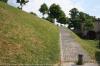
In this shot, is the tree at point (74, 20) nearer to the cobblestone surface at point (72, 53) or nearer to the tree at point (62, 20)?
the tree at point (62, 20)

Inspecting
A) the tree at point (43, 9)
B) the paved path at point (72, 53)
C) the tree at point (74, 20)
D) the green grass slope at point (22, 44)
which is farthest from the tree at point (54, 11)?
the paved path at point (72, 53)

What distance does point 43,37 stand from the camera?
29297 millimetres

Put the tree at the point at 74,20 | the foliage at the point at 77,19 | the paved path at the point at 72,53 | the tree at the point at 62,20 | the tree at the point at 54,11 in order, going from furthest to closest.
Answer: the tree at the point at 74,20 < the foliage at the point at 77,19 < the tree at the point at 62,20 < the tree at the point at 54,11 < the paved path at the point at 72,53

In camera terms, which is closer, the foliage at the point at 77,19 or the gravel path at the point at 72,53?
the gravel path at the point at 72,53

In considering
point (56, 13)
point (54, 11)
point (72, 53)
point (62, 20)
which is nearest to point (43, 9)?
point (54, 11)

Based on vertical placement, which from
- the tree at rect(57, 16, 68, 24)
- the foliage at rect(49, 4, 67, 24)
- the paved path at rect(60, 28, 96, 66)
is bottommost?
the paved path at rect(60, 28, 96, 66)

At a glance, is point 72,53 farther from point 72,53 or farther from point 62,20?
point 62,20

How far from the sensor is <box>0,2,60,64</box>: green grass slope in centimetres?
2172

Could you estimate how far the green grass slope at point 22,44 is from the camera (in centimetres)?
2172

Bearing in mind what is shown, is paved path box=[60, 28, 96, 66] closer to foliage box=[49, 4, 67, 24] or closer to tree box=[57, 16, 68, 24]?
foliage box=[49, 4, 67, 24]

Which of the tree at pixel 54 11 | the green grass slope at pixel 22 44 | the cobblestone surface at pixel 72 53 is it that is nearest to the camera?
the green grass slope at pixel 22 44

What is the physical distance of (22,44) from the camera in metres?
24.6

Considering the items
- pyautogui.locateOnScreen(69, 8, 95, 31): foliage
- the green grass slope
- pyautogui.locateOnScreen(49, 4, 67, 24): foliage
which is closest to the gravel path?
the green grass slope

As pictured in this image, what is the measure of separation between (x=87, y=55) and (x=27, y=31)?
6.92 m
